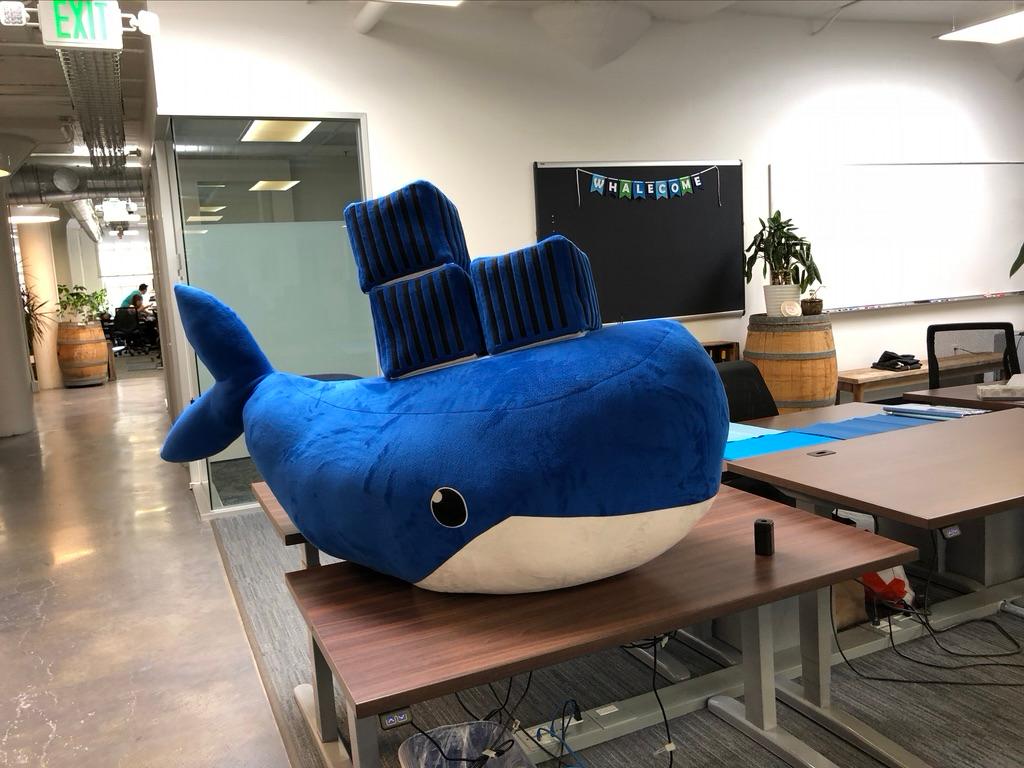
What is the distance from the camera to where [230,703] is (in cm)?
249

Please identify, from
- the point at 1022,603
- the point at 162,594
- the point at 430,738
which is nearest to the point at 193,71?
the point at 162,594

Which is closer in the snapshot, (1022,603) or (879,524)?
(1022,603)

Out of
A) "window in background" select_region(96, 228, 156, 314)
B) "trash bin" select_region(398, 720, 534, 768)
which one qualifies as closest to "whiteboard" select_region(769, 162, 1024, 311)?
"trash bin" select_region(398, 720, 534, 768)

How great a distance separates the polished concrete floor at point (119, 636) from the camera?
2299 millimetres

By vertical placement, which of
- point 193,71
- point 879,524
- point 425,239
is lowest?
point 879,524

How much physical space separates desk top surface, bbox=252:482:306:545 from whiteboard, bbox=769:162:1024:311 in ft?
14.7

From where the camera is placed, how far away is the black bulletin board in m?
5.08

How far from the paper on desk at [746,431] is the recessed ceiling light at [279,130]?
282 cm

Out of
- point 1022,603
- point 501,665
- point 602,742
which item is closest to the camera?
point 501,665

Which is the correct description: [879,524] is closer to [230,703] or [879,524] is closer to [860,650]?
[860,650]

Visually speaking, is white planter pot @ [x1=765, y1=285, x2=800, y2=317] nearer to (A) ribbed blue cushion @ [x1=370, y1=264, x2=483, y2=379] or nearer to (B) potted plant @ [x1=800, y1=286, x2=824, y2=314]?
(B) potted plant @ [x1=800, y1=286, x2=824, y2=314]

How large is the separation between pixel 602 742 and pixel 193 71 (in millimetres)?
3741

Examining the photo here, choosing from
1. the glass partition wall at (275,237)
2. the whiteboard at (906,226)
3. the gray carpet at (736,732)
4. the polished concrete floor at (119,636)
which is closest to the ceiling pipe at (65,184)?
the polished concrete floor at (119,636)

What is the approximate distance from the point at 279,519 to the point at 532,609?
34.0 inches
